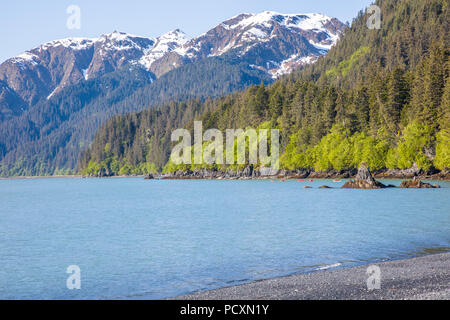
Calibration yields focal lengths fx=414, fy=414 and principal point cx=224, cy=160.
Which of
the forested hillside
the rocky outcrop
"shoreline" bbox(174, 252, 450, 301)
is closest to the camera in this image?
"shoreline" bbox(174, 252, 450, 301)

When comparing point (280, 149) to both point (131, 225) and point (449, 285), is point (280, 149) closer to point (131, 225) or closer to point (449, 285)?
point (131, 225)

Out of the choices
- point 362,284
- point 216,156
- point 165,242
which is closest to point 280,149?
point 216,156

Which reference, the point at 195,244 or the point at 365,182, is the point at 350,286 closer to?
the point at 195,244

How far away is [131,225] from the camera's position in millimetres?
47531

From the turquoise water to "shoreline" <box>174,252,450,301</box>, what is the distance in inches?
97.6

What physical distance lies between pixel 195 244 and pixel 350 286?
58.7ft

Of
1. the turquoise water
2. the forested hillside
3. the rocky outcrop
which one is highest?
the forested hillside

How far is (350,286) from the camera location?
17.5 meters

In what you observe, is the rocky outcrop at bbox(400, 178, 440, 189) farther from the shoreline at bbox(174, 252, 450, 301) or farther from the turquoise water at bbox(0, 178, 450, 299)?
the shoreline at bbox(174, 252, 450, 301)

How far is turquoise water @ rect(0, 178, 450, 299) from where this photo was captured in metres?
22.0

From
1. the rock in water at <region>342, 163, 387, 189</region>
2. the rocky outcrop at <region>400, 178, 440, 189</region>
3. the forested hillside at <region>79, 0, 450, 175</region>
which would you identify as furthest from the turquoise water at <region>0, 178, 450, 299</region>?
the forested hillside at <region>79, 0, 450, 175</region>

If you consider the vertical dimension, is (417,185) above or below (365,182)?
below

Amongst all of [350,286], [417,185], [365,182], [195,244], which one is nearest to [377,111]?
[365,182]

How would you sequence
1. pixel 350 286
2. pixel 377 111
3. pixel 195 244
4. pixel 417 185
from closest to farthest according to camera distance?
pixel 350 286 → pixel 195 244 → pixel 417 185 → pixel 377 111
